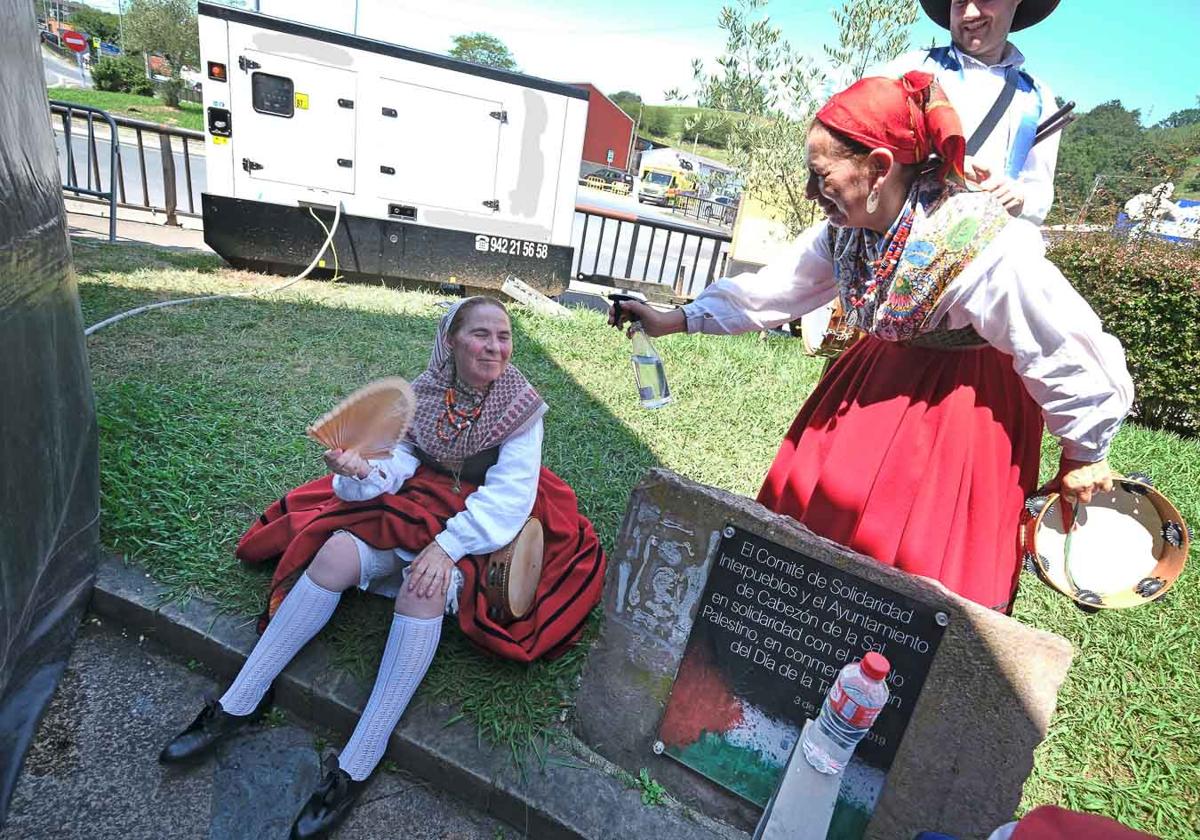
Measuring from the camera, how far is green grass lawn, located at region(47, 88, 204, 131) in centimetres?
2631

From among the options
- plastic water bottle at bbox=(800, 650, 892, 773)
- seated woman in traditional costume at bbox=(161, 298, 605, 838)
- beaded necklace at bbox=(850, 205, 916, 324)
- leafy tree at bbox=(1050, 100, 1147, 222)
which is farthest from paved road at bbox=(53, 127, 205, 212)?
Result: leafy tree at bbox=(1050, 100, 1147, 222)

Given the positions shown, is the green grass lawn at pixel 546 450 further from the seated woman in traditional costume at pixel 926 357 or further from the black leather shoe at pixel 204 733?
the seated woman in traditional costume at pixel 926 357

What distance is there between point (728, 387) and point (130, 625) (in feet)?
14.9

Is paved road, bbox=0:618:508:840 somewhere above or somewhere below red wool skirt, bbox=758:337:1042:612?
below

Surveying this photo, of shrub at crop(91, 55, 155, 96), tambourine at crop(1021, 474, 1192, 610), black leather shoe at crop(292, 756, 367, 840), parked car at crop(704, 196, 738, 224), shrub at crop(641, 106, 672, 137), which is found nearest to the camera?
tambourine at crop(1021, 474, 1192, 610)

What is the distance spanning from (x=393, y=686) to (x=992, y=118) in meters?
2.50

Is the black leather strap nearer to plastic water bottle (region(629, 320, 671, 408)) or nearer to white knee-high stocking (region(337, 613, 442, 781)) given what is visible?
plastic water bottle (region(629, 320, 671, 408))

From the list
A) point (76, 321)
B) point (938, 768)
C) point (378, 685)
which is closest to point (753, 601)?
point (938, 768)

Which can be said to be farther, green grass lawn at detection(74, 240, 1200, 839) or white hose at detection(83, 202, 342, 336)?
white hose at detection(83, 202, 342, 336)

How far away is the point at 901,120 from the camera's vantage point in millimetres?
1469

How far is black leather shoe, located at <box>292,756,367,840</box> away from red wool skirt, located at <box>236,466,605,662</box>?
0.53 m

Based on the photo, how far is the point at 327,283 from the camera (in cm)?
765

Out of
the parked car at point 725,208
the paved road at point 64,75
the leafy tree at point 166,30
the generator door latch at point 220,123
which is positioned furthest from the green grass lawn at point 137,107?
the generator door latch at point 220,123

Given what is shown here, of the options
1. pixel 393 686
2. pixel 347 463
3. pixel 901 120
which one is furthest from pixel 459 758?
pixel 901 120
